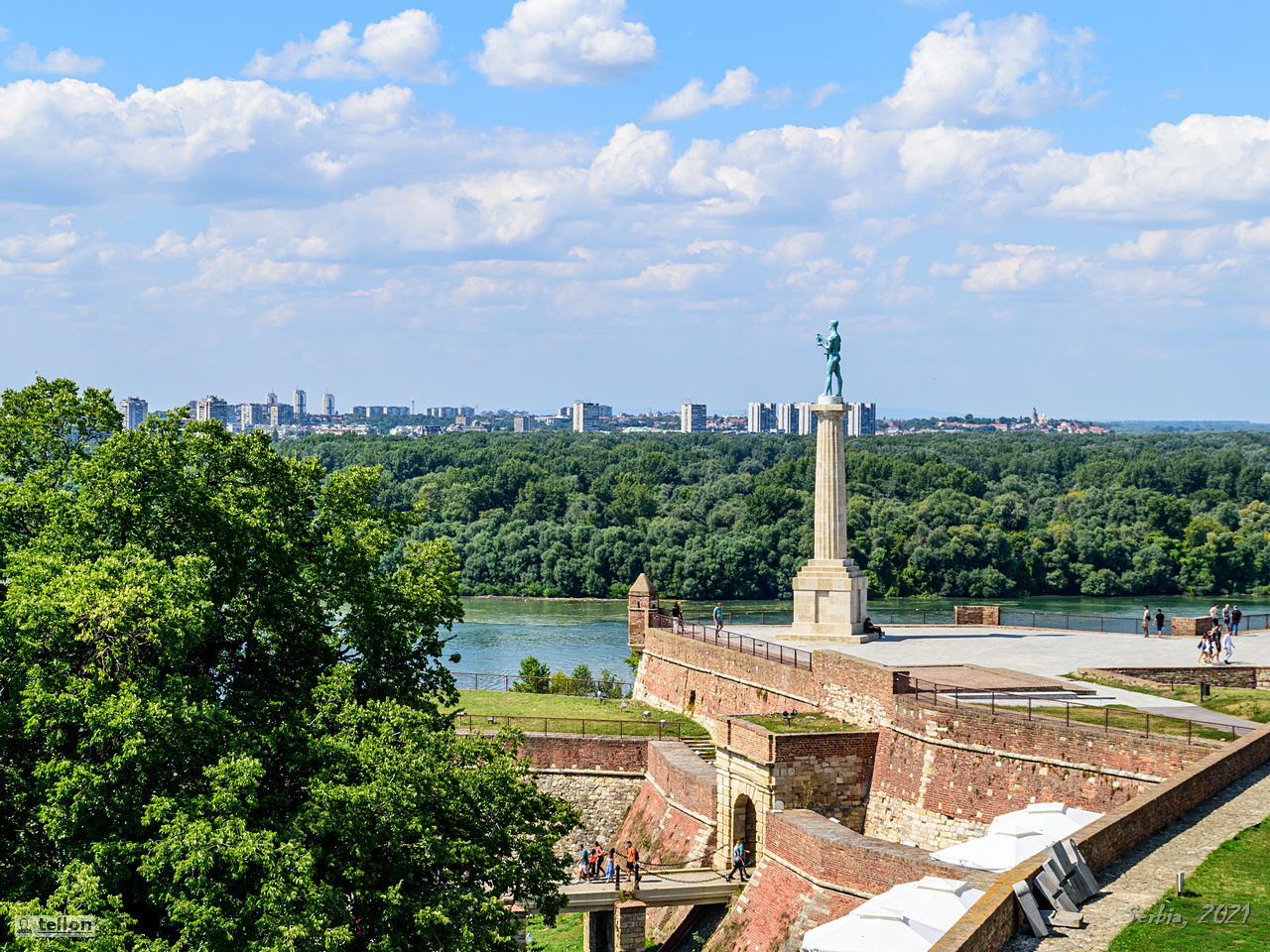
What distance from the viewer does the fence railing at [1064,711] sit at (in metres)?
24.1

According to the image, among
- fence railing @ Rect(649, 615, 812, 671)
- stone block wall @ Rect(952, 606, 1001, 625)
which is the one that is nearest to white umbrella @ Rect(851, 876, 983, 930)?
fence railing @ Rect(649, 615, 812, 671)

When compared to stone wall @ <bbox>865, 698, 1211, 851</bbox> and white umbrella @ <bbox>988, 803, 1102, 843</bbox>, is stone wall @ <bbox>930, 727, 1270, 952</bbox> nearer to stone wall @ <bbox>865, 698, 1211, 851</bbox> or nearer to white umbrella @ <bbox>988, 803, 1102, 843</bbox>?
stone wall @ <bbox>865, 698, 1211, 851</bbox>

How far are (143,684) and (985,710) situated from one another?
15.1 meters

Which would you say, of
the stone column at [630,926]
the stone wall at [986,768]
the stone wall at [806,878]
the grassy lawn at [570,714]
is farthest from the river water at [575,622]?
the stone wall at [806,878]

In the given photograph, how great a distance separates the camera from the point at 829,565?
130ft

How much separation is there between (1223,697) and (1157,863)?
12213mm

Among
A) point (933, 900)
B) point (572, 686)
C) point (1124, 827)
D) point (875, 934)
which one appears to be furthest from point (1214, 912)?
point (572, 686)

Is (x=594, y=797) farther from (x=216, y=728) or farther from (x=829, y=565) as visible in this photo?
(x=216, y=728)

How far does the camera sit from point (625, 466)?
145750mm

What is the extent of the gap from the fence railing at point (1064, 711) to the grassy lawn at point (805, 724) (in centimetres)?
159

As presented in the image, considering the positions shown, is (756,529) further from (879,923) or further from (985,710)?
(879,923)

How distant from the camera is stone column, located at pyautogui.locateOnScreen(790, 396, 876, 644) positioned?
39531mm

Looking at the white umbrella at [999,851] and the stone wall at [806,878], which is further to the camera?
the stone wall at [806,878]

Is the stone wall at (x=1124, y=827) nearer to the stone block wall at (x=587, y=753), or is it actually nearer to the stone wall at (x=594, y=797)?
the stone block wall at (x=587, y=753)
